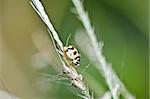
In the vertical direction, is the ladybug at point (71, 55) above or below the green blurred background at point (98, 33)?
below

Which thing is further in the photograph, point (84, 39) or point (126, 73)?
point (126, 73)

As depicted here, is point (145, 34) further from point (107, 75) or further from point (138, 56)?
point (107, 75)

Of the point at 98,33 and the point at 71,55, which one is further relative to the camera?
the point at 98,33

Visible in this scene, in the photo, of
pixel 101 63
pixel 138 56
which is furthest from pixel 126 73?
pixel 101 63

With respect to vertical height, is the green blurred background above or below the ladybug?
above

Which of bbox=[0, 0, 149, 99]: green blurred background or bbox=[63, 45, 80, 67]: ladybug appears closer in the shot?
bbox=[63, 45, 80, 67]: ladybug

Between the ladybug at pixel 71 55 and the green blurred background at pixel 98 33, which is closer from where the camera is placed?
the ladybug at pixel 71 55

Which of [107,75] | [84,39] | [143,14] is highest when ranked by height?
[143,14]

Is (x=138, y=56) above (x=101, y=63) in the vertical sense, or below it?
above
